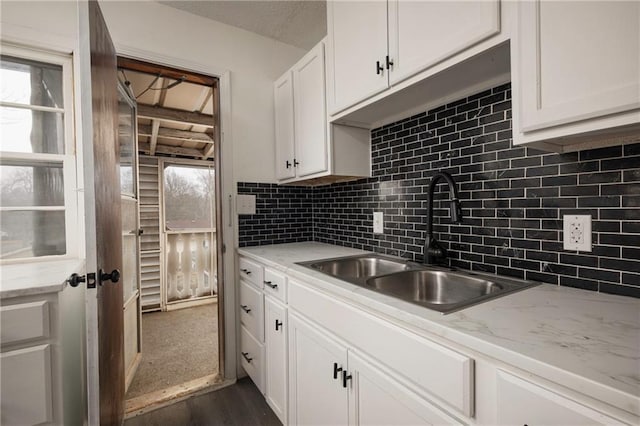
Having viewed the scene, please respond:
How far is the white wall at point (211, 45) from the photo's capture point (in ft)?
5.41

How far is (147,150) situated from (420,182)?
412 cm

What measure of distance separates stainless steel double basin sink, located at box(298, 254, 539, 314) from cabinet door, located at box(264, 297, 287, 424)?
346 mm

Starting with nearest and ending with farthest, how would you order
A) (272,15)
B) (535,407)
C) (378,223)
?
1. (535,407)
2. (378,223)
3. (272,15)

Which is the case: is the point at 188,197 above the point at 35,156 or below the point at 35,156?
below

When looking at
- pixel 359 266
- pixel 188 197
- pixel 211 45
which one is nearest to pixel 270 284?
pixel 359 266

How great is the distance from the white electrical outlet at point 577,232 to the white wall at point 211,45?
1.87 meters

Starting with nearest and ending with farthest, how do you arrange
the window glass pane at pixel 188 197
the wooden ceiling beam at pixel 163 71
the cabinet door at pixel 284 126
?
the wooden ceiling beam at pixel 163 71 → the cabinet door at pixel 284 126 → the window glass pane at pixel 188 197

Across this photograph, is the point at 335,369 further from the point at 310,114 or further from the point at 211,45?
the point at 211,45

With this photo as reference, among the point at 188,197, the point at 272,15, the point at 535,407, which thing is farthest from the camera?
the point at 188,197

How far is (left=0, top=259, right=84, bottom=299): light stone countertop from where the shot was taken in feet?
4.01

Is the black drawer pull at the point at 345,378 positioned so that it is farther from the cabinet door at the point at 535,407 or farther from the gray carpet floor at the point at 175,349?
the gray carpet floor at the point at 175,349

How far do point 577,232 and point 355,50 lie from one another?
3.98 ft

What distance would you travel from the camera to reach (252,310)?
1936 millimetres

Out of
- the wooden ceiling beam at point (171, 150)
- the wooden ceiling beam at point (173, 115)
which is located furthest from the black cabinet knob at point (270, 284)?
the wooden ceiling beam at point (171, 150)
